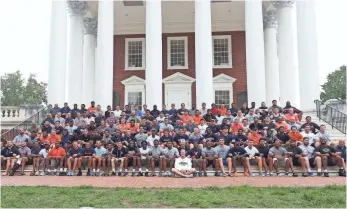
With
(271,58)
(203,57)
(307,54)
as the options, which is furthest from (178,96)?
(307,54)

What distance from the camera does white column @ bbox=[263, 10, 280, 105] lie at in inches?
1095

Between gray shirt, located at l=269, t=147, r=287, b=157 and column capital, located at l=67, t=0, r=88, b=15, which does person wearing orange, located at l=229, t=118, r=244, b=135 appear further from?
column capital, located at l=67, t=0, r=88, b=15

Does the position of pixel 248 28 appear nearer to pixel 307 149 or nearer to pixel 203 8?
pixel 203 8

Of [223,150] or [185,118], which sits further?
[185,118]

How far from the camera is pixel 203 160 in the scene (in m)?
12.7

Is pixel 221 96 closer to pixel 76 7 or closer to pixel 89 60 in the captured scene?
pixel 89 60

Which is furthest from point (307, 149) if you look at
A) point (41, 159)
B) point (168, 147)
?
point (41, 159)

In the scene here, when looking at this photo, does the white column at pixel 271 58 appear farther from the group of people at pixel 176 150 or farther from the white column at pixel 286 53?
the group of people at pixel 176 150

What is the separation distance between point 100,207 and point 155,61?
48.8ft

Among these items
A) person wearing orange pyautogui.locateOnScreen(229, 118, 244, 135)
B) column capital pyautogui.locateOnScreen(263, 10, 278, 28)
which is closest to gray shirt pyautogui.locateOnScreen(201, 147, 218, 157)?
person wearing orange pyautogui.locateOnScreen(229, 118, 244, 135)

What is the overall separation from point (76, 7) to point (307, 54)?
51.1 feet

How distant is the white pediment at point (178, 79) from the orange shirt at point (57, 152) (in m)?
15.7

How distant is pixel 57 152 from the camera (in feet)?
44.6

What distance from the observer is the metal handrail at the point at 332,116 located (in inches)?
720
